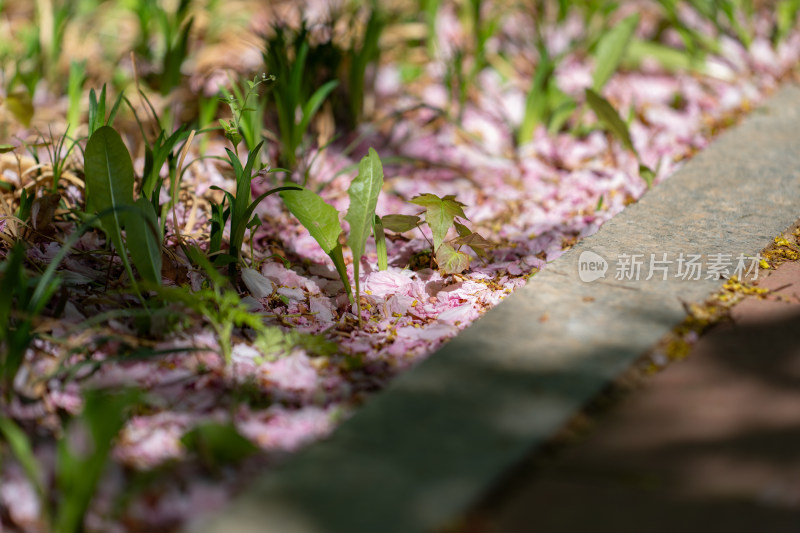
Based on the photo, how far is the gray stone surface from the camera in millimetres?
1280

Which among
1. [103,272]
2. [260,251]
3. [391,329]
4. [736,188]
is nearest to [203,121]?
[260,251]

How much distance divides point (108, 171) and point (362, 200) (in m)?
0.60

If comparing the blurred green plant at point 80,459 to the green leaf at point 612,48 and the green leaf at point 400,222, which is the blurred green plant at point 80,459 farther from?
the green leaf at point 612,48

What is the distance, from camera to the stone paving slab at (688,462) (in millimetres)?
1279

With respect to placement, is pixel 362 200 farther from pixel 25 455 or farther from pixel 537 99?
pixel 537 99

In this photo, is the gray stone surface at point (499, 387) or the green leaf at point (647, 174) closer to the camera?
the gray stone surface at point (499, 387)

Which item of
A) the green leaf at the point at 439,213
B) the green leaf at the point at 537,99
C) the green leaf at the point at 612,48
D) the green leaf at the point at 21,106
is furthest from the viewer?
the green leaf at the point at 612,48

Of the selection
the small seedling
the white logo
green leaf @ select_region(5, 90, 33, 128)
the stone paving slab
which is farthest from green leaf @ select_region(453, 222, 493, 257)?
green leaf @ select_region(5, 90, 33, 128)

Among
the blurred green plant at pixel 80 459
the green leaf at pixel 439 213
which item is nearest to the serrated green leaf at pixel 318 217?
the green leaf at pixel 439 213

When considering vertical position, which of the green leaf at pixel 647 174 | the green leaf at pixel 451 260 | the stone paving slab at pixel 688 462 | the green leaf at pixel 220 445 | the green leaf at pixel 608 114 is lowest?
the stone paving slab at pixel 688 462

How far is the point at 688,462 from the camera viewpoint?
1396 mm

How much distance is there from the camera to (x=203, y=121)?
110 inches

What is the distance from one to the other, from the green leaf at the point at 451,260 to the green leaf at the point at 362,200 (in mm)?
243

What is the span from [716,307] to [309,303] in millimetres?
948
